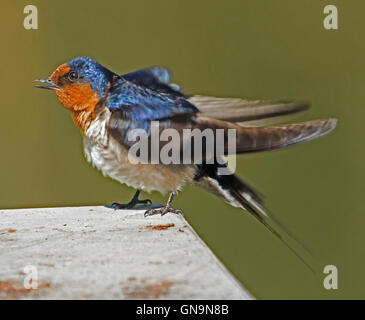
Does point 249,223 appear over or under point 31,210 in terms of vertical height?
under

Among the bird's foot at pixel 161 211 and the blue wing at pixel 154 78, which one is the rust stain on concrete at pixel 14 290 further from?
the blue wing at pixel 154 78

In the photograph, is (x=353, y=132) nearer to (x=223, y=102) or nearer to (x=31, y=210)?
(x=223, y=102)

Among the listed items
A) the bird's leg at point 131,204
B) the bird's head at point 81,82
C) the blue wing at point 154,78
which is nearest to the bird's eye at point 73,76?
the bird's head at point 81,82

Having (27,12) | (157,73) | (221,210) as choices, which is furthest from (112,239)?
(27,12)

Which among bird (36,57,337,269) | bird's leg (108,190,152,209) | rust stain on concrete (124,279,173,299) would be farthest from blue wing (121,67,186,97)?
rust stain on concrete (124,279,173,299)

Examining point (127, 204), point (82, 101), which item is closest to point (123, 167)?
point (127, 204)

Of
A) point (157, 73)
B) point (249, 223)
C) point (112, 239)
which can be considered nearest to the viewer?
point (112, 239)

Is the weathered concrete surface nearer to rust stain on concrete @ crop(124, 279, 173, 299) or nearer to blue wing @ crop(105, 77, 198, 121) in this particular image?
rust stain on concrete @ crop(124, 279, 173, 299)
